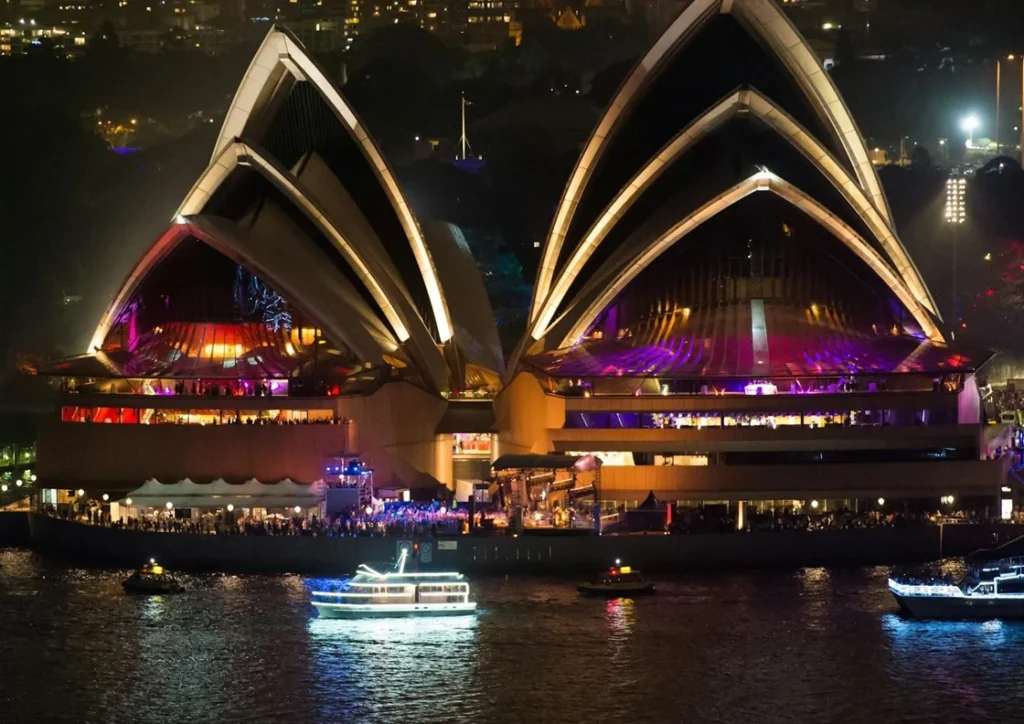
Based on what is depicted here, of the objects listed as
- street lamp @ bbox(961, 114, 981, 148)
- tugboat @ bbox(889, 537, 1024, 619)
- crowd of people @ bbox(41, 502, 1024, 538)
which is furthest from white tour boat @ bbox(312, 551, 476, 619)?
street lamp @ bbox(961, 114, 981, 148)

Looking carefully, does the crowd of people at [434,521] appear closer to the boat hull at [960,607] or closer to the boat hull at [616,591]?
the boat hull at [616,591]

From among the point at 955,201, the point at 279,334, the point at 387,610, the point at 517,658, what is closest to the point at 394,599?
the point at 387,610

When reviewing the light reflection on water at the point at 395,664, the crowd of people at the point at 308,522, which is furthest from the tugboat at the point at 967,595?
the crowd of people at the point at 308,522

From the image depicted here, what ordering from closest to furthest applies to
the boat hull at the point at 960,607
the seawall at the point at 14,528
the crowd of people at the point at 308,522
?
1. the boat hull at the point at 960,607
2. the crowd of people at the point at 308,522
3. the seawall at the point at 14,528

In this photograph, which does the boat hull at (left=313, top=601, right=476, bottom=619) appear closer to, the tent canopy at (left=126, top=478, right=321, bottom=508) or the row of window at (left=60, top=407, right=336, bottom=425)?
the tent canopy at (left=126, top=478, right=321, bottom=508)

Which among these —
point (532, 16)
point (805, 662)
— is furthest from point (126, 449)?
point (532, 16)

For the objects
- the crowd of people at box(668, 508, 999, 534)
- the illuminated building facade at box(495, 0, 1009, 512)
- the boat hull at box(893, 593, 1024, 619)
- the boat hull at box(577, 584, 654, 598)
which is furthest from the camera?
the illuminated building facade at box(495, 0, 1009, 512)
